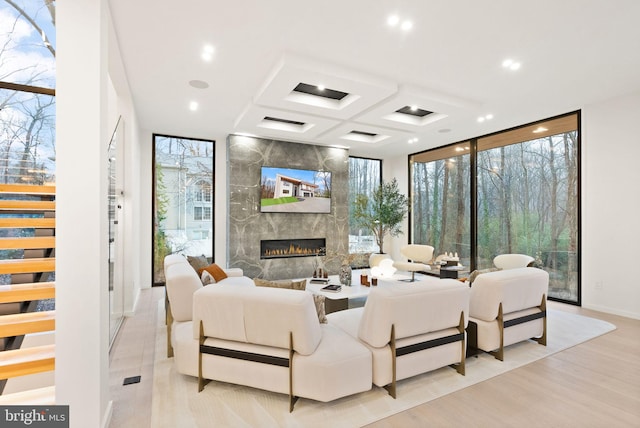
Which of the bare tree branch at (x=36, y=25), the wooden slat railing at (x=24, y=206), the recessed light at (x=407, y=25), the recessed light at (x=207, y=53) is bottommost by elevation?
the wooden slat railing at (x=24, y=206)

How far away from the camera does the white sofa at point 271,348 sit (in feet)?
7.16

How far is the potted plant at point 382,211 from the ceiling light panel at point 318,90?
3131 mm

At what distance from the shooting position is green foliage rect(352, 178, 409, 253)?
754 cm

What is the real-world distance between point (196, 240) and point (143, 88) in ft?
11.1

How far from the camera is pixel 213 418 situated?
2109mm

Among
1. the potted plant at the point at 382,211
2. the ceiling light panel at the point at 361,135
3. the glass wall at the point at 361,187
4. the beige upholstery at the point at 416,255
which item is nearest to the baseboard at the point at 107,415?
the ceiling light panel at the point at 361,135

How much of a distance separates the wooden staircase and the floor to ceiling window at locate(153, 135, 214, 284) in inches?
141

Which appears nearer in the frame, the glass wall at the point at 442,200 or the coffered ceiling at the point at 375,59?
the coffered ceiling at the point at 375,59

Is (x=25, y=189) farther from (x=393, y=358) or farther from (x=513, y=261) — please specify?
(x=513, y=261)

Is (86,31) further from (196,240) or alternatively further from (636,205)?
(636,205)

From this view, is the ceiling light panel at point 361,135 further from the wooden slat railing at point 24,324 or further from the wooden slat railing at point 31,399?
the wooden slat railing at point 31,399

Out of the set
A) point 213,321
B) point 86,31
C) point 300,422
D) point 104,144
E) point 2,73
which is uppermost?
point 2,73

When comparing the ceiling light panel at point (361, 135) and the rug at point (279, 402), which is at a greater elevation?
the ceiling light panel at point (361, 135)

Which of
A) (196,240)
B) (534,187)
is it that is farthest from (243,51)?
(534,187)
